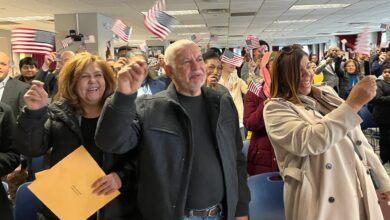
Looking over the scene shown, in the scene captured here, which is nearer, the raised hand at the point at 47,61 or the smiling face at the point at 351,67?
the raised hand at the point at 47,61

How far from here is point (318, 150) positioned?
183cm

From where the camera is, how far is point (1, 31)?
16.2m

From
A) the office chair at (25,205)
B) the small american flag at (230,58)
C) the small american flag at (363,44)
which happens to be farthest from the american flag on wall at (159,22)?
the small american flag at (363,44)

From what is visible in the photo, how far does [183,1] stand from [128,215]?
8485mm

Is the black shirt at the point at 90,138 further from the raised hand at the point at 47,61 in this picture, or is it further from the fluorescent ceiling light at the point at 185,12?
the fluorescent ceiling light at the point at 185,12

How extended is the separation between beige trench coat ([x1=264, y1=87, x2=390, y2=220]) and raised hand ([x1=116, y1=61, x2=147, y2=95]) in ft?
2.73

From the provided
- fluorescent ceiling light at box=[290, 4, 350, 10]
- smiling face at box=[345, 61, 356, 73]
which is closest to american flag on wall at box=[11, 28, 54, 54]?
smiling face at box=[345, 61, 356, 73]

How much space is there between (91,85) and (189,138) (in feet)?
2.22

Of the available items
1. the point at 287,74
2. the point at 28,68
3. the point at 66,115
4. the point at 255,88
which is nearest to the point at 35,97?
the point at 66,115

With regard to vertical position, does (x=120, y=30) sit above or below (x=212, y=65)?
above

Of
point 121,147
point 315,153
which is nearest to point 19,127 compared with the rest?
point 121,147

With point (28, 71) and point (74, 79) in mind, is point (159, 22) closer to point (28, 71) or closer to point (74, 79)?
point (74, 79)

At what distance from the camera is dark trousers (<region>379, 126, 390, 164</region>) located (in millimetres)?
5468

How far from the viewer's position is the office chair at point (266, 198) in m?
2.30
